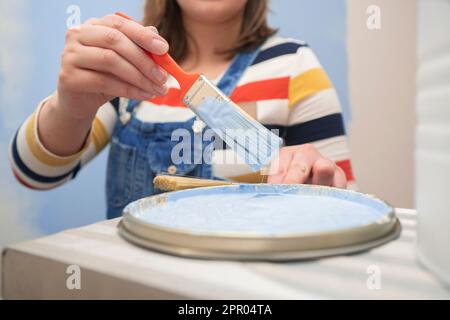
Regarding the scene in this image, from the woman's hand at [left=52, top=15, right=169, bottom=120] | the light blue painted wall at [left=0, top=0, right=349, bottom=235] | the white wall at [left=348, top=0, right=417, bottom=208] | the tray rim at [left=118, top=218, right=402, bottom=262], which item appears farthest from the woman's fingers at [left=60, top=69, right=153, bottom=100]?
the white wall at [left=348, top=0, right=417, bottom=208]

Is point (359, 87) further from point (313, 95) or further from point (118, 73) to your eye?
point (118, 73)

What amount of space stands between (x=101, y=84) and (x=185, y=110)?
293mm

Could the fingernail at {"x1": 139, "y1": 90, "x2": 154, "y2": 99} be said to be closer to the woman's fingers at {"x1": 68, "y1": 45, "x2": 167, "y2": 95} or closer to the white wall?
the woman's fingers at {"x1": 68, "y1": 45, "x2": 167, "y2": 95}

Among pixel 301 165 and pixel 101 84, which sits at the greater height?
pixel 101 84

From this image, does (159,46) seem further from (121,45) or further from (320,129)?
(320,129)

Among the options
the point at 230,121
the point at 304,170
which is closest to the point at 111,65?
the point at 230,121

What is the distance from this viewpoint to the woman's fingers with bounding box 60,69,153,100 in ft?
1.93

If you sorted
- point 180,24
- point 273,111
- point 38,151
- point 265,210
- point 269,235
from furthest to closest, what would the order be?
point 180,24 < point 273,111 < point 38,151 < point 265,210 < point 269,235

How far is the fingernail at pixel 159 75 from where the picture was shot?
56cm

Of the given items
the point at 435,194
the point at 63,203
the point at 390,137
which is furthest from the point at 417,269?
the point at 390,137

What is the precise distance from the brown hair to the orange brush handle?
1.45ft

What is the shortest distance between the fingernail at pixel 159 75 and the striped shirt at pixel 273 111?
28 centimetres

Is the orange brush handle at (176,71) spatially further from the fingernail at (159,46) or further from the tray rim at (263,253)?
the tray rim at (263,253)

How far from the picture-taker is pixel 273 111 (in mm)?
881
